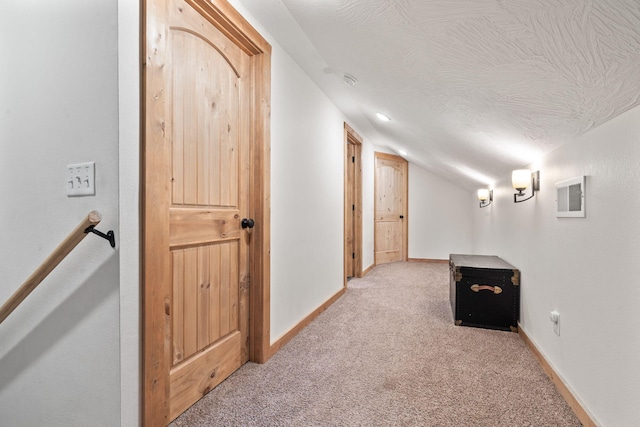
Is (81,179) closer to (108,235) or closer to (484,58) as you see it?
(108,235)

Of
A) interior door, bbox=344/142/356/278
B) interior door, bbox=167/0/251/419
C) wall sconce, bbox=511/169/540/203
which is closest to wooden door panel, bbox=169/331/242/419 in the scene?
interior door, bbox=167/0/251/419

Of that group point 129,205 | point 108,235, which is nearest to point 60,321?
point 108,235

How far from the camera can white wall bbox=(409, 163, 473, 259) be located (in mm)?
6176

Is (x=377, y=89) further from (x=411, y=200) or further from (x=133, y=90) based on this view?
(x=411, y=200)

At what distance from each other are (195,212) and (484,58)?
4.59ft

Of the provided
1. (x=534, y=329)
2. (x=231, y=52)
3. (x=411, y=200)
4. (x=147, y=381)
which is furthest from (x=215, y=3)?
(x=411, y=200)

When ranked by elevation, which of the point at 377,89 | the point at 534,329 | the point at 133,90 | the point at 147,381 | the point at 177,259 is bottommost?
the point at 534,329

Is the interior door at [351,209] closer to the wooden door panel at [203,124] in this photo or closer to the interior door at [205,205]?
the interior door at [205,205]

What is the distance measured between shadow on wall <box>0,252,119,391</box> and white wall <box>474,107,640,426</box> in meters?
1.80

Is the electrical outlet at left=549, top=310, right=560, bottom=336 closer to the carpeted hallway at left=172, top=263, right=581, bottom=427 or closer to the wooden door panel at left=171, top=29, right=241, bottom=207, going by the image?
the carpeted hallway at left=172, top=263, right=581, bottom=427

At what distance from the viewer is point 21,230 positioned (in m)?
1.37

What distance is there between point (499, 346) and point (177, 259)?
7.24 feet

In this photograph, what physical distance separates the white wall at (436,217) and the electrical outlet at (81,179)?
5.84m

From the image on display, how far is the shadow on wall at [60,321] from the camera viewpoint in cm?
120
